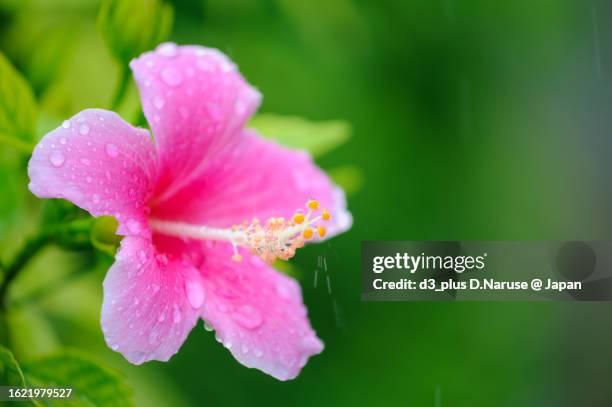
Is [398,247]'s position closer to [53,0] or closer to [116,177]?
[116,177]

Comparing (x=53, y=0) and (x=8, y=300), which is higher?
(x=53, y=0)

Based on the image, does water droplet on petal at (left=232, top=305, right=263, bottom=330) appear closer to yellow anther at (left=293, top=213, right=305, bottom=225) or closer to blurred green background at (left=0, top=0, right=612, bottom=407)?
yellow anther at (left=293, top=213, right=305, bottom=225)

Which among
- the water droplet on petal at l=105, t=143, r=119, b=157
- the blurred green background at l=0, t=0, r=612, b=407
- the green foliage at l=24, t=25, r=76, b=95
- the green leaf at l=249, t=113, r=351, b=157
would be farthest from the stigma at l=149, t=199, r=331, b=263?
the blurred green background at l=0, t=0, r=612, b=407

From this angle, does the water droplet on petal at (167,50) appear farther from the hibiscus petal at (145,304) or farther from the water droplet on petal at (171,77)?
the hibiscus petal at (145,304)

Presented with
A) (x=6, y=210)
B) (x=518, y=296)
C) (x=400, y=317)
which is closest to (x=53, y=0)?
(x=6, y=210)

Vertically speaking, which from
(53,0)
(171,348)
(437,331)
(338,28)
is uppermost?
(338,28)

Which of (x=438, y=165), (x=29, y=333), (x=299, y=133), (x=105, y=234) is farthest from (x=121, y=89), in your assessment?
(x=438, y=165)
